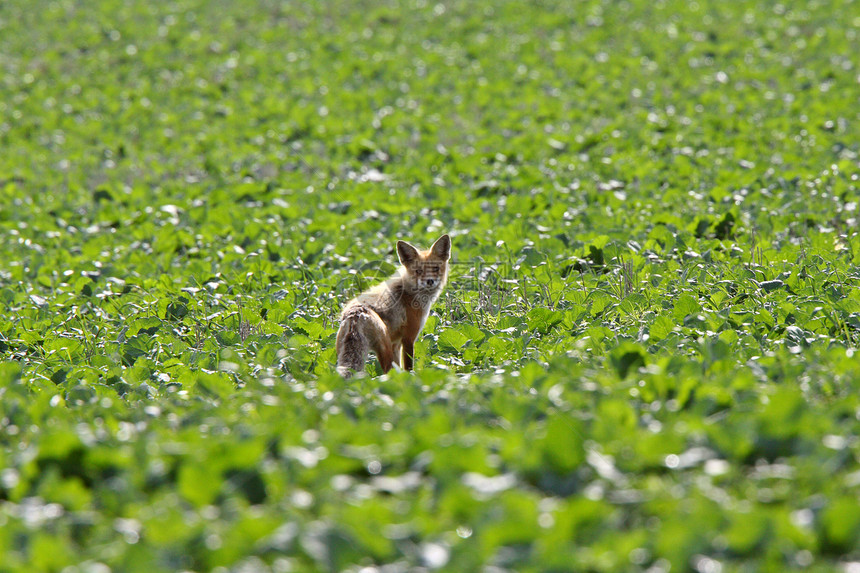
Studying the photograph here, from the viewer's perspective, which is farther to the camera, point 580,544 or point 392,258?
point 392,258

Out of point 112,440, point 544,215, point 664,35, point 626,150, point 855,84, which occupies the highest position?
point 664,35

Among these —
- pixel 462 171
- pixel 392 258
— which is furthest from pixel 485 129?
pixel 392 258

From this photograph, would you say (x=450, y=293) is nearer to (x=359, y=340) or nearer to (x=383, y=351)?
(x=383, y=351)

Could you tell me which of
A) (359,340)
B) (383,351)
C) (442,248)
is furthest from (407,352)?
(442,248)

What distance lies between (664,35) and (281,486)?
66.1 feet

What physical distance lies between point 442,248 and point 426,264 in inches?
11.5

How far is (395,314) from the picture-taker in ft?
23.6

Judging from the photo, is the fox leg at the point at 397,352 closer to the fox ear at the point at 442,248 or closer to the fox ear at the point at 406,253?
the fox ear at the point at 406,253

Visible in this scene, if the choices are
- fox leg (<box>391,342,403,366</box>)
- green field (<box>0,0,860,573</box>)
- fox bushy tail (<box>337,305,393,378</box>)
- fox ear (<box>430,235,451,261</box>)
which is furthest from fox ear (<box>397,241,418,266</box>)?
fox bushy tail (<box>337,305,393,378</box>)

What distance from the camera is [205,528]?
3238 millimetres

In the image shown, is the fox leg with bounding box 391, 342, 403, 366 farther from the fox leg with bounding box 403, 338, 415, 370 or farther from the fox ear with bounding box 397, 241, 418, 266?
the fox ear with bounding box 397, 241, 418, 266

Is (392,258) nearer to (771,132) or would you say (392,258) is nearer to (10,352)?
(10,352)

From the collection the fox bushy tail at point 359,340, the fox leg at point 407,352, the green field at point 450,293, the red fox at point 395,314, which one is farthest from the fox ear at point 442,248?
the fox bushy tail at point 359,340

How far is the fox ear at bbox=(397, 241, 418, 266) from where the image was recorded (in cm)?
763
